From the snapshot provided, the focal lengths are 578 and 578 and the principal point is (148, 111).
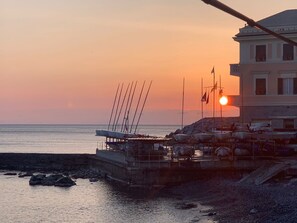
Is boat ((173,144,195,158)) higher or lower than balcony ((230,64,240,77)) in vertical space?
lower

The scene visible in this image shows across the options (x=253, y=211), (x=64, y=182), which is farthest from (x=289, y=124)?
(x=253, y=211)

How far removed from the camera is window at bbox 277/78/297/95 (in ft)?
167

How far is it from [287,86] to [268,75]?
76.4 inches

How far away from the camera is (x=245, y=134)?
1663 inches

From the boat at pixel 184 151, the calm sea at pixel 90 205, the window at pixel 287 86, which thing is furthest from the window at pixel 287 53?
the calm sea at pixel 90 205

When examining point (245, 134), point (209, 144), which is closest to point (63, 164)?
point (209, 144)

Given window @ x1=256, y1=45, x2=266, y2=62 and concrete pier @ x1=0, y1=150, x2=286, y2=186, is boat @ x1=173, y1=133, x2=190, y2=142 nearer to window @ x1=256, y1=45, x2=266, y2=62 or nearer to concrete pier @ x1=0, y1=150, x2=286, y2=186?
concrete pier @ x1=0, y1=150, x2=286, y2=186

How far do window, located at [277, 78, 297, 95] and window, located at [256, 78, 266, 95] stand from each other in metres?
1.25

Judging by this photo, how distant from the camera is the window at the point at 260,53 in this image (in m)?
51.7

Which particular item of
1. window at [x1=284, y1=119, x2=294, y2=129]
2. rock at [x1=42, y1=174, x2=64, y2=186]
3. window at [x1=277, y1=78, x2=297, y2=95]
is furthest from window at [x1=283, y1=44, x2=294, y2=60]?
rock at [x1=42, y1=174, x2=64, y2=186]

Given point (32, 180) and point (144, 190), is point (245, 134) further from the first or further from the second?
point (32, 180)

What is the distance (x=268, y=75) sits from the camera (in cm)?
5172

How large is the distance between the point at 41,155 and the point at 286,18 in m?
32.8

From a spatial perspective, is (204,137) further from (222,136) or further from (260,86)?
(260,86)
